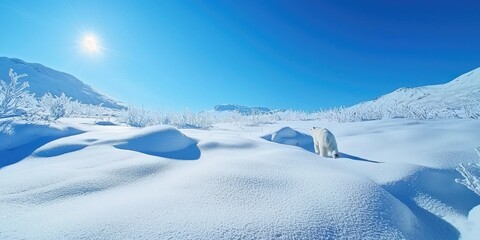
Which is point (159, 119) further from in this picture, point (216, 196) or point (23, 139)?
point (216, 196)

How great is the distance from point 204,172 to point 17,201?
1809mm

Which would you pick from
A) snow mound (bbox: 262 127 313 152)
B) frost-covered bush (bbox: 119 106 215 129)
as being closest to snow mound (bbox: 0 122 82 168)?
snow mound (bbox: 262 127 313 152)

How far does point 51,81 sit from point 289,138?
112679 mm

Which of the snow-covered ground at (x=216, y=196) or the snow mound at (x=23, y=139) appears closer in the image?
the snow-covered ground at (x=216, y=196)

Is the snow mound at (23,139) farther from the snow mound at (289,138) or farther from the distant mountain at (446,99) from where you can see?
the distant mountain at (446,99)

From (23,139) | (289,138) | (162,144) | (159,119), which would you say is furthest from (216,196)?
(159,119)

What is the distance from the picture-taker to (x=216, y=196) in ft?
7.74

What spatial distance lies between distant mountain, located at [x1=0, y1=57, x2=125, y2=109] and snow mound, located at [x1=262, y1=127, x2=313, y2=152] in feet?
299

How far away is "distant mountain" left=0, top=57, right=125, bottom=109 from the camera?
279 feet

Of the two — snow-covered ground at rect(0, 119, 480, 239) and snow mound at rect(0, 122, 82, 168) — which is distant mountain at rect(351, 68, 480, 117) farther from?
snow mound at rect(0, 122, 82, 168)

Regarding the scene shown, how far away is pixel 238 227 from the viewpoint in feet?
5.82

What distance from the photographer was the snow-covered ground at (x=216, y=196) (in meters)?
1.79

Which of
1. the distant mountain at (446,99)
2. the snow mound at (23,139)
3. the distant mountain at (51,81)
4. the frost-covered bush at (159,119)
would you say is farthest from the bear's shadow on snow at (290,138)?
the distant mountain at (51,81)

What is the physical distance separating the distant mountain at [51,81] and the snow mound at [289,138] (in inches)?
3585
